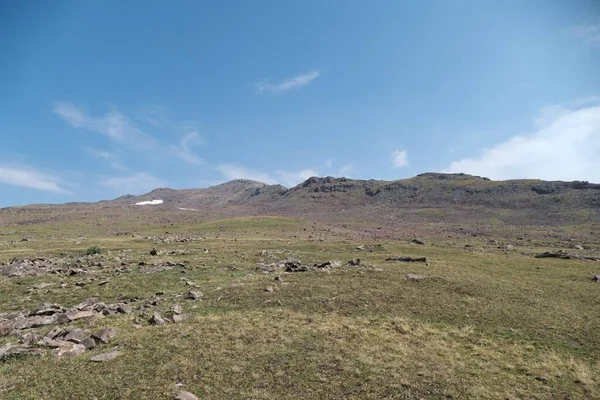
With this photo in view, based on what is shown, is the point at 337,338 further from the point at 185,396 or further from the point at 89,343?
the point at 89,343

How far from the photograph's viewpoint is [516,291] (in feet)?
93.0

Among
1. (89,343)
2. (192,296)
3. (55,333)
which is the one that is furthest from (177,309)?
(55,333)

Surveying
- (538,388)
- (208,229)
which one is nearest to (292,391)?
(538,388)

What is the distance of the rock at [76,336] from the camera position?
17.1 meters

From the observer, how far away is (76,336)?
57.2ft

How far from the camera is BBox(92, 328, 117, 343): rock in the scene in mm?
17439

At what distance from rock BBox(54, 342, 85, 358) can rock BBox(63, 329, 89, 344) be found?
0.44 meters

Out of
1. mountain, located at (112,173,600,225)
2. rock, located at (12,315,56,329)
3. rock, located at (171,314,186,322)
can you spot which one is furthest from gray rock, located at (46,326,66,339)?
mountain, located at (112,173,600,225)

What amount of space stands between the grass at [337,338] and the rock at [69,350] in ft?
1.82

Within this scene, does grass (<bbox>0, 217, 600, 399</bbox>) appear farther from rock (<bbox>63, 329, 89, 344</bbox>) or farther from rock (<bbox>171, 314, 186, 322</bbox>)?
rock (<bbox>63, 329, 89, 344</bbox>)

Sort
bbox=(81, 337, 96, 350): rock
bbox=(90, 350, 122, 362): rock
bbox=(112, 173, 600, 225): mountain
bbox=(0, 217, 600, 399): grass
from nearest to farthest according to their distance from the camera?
1. bbox=(0, 217, 600, 399): grass
2. bbox=(90, 350, 122, 362): rock
3. bbox=(81, 337, 96, 350): rock
4. bbox=(112, 173, 600, 225): mountain

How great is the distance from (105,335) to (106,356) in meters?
2.35

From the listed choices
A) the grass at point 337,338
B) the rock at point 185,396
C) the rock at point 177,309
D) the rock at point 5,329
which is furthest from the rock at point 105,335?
the rock at point 185,396

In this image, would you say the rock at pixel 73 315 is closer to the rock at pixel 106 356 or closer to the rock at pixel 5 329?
the rock at pixel 5 329
